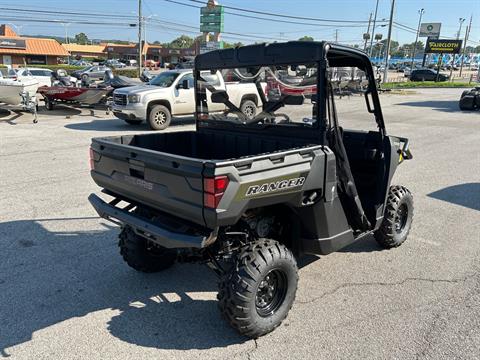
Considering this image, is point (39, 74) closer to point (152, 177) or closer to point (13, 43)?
point (152, 177)

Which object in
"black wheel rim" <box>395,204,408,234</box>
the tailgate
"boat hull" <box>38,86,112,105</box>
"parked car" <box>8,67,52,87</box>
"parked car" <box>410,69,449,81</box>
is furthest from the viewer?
"parked car" <box>410,69,449,81</box>

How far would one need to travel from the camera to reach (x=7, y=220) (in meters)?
5.31

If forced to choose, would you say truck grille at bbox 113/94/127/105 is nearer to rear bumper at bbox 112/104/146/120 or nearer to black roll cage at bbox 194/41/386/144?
rear bumper at bbox 112/104/146/120

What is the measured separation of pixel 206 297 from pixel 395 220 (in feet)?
7.48

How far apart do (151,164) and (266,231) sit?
1136 millimetres

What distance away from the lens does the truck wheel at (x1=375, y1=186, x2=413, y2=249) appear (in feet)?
14.5

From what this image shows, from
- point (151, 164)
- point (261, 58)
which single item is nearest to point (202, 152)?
point (261, 58)

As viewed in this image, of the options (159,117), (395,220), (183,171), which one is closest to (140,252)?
(183,171)

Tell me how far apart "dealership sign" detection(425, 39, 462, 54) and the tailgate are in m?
50.9

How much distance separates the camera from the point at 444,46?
153ft

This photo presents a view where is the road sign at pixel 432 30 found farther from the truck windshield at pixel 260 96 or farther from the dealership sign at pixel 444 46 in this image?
the truck windshield at pixel 260 96

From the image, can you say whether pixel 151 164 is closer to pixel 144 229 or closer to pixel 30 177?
pixel 144 229

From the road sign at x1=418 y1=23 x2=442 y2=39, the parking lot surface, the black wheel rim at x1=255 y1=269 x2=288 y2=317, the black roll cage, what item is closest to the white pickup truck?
the parking lot surface

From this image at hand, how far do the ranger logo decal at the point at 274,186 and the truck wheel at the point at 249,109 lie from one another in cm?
123
